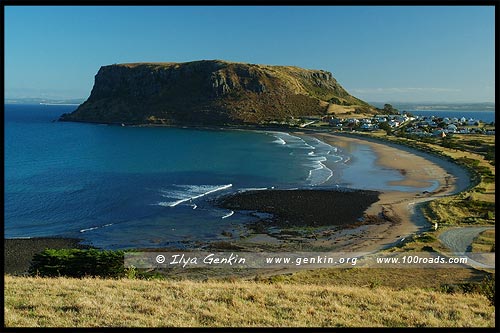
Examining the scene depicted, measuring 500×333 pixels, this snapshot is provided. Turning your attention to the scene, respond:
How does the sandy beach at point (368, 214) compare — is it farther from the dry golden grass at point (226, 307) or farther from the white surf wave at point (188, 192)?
the dry golden grass at point (226, 307)

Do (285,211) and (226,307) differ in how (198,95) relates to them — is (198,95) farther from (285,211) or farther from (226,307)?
(226,307)

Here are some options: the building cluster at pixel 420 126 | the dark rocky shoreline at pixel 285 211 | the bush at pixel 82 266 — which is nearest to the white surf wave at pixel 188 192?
the dark rocky shoreline at pixel 285 211

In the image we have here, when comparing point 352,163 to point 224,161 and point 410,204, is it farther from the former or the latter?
point 410,204

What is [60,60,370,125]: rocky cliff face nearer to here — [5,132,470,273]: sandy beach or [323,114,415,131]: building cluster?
[323,114,415,131]: building cluster

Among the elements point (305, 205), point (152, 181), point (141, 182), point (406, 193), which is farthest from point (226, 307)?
point (152, 181)

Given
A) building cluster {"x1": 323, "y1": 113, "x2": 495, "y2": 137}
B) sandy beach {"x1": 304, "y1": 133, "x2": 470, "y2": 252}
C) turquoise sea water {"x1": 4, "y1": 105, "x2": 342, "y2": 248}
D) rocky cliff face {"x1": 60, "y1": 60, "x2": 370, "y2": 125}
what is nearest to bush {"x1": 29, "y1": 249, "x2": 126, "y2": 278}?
turquoise sea water {"x1": 4, "y1": 105, "x2": 342, "y2": 248}

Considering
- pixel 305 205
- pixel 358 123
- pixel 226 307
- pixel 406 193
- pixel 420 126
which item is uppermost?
pixel 358 123
